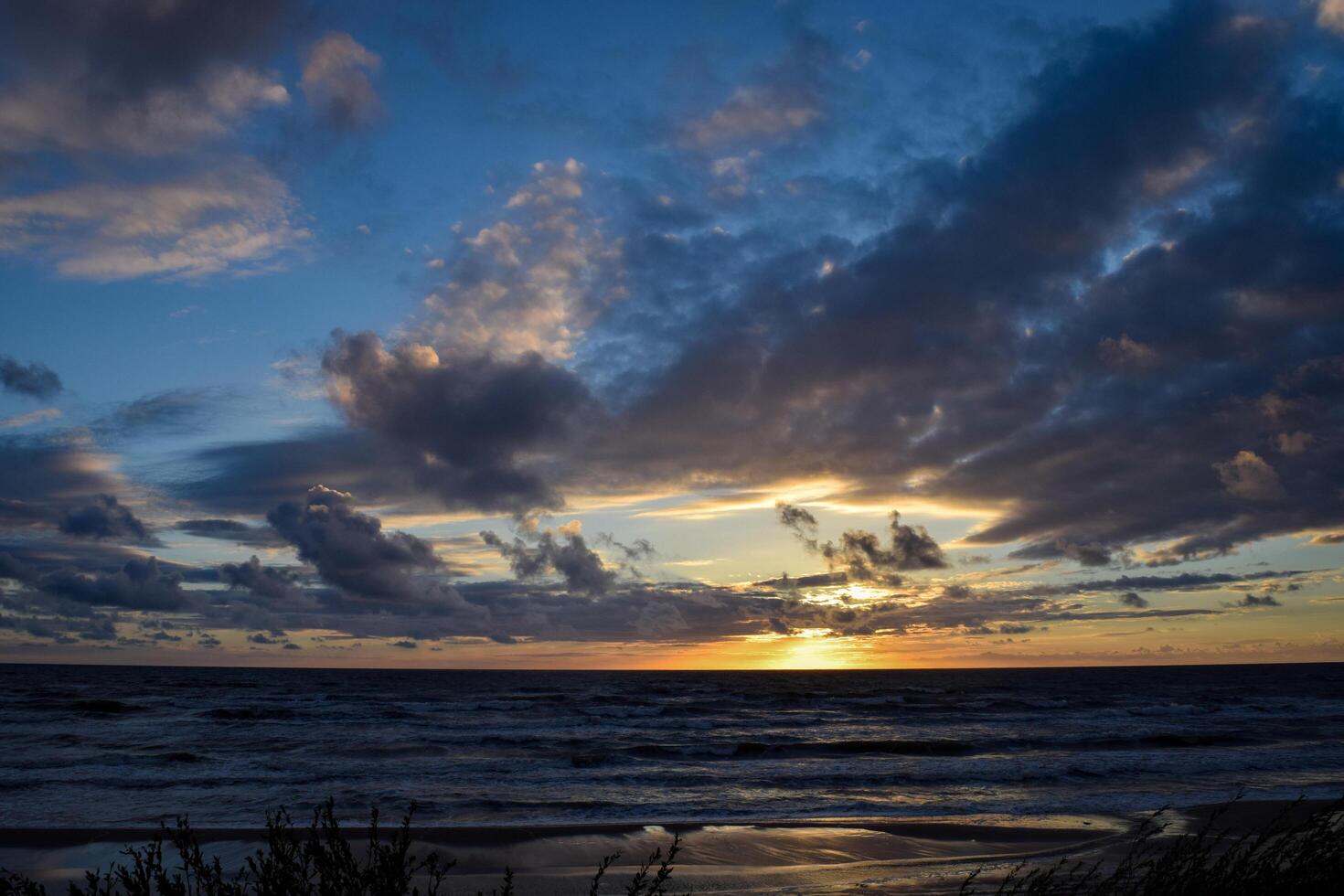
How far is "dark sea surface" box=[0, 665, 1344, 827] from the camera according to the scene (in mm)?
20797

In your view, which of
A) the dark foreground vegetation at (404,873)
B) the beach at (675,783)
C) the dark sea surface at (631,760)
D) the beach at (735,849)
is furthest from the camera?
the dark sea surface at (631,760)

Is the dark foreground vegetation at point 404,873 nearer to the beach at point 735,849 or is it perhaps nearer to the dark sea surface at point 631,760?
the beach at point 735,849

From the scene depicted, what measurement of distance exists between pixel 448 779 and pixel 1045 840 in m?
16.6

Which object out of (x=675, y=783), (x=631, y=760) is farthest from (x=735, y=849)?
(x=631, y=760)

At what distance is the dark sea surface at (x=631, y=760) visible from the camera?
2080 cm

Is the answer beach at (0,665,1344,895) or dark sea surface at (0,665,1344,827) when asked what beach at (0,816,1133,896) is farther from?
dark sea surface at (0,665,1344,827)

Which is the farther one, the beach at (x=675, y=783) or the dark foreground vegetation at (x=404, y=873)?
the beach at (x=675, y=783)

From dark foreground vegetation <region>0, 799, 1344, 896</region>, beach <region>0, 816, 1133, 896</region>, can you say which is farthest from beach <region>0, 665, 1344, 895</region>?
dark foreground vegetation <region>0, 799, 1344, 896</region>

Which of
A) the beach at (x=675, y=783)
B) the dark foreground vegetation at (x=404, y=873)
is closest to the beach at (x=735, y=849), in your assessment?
the beach at (x=675, y=783)

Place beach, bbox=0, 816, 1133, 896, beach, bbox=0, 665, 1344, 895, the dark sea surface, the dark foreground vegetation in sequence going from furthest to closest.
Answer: the dark sea surface, beach, bbox=0, 665, 1344, 895, beach, bbox=0, 816, 1133, 896, the dark foreground vegetation

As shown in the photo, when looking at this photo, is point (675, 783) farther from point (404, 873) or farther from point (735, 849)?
point (404, 873)

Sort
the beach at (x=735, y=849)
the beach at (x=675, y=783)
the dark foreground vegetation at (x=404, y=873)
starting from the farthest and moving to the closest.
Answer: the beach at (x=675, y=783) < the beach at (x=735, y=849) < the dark foreground vegetation at (x=404, y=873)

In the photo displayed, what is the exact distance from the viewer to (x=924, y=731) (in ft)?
134

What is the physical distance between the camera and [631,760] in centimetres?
3053
